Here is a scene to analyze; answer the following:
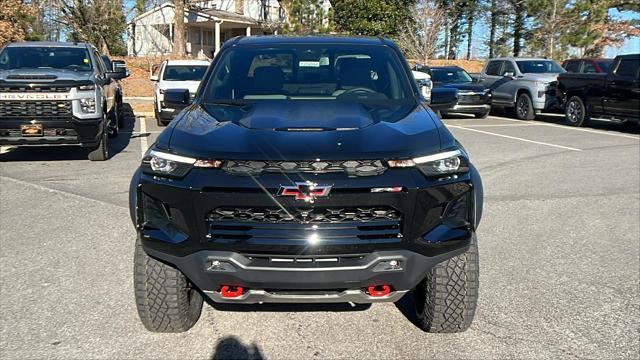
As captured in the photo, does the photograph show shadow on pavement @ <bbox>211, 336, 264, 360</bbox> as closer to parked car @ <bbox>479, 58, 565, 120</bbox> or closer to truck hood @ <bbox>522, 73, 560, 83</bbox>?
parked car @ <bbox>479, 58, 565, 120</bbox>

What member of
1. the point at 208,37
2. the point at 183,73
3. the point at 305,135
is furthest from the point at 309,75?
the point at 208,37

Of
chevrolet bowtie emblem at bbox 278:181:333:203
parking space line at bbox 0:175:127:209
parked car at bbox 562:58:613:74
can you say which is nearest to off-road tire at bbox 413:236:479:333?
chevrolet bowtie emblem at bbox 278:181:333:203

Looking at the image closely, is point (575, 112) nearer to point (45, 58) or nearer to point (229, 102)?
point (45, 58)

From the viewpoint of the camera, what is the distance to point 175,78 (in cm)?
1583

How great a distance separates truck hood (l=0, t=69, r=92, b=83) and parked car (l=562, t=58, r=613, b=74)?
1294cm

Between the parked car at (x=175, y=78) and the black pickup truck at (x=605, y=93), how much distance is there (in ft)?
32.0

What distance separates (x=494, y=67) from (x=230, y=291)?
18.1 metres

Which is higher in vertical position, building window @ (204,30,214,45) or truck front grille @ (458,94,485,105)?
building window @ (204,30,214,45)

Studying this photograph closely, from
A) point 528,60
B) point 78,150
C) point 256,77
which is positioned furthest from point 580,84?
point 256,77

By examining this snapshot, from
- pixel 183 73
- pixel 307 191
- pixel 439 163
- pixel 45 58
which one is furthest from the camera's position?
pixel 183 73

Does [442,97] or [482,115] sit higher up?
[442,97]

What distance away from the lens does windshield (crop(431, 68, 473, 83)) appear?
63.1 ft

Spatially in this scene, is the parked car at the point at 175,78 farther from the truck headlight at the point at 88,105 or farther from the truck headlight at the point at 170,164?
the truck headlight at the point at 170,164

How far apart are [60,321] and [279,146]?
198 centimetres
